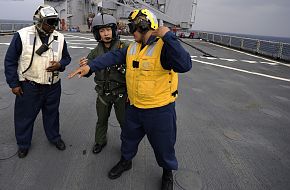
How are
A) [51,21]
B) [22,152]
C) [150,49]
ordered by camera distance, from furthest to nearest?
[22,152] < [51,21] < [150,49]

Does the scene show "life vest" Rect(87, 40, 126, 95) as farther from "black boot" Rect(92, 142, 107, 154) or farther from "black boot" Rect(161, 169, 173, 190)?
"black boot" Rect(161, 169, 173, 190)

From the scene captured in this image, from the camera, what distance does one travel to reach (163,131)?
2242mm

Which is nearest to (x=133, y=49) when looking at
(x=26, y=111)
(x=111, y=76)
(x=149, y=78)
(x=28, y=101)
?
(x=149, y=78)

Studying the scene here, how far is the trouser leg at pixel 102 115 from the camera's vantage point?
113 inches

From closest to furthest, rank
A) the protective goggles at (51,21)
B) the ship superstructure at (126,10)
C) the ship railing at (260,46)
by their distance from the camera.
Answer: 1. the protective goggles at (51,21)
2. the ship railing at (260,46)
3. the ship superstructure at (126,10)

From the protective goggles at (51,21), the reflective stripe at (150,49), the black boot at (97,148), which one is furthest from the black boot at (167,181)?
the protective goggles at (51,21)

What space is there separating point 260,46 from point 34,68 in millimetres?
13812

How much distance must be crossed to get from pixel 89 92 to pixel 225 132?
3.18 m

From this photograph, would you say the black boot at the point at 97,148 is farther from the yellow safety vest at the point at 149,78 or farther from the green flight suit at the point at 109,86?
the yellow safety vest at the point at 149,78

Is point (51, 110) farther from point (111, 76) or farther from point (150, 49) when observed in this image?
point (150, 49)

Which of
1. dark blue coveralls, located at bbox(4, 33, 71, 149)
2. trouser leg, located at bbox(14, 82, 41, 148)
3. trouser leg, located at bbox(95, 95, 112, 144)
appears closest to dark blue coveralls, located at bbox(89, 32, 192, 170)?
trouser leg, located at bbox(95, 95, 112, 144)

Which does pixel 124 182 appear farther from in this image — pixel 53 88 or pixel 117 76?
pixel 53 88

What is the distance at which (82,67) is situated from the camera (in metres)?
2.31

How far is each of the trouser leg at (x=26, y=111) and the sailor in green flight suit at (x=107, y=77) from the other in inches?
29.1
